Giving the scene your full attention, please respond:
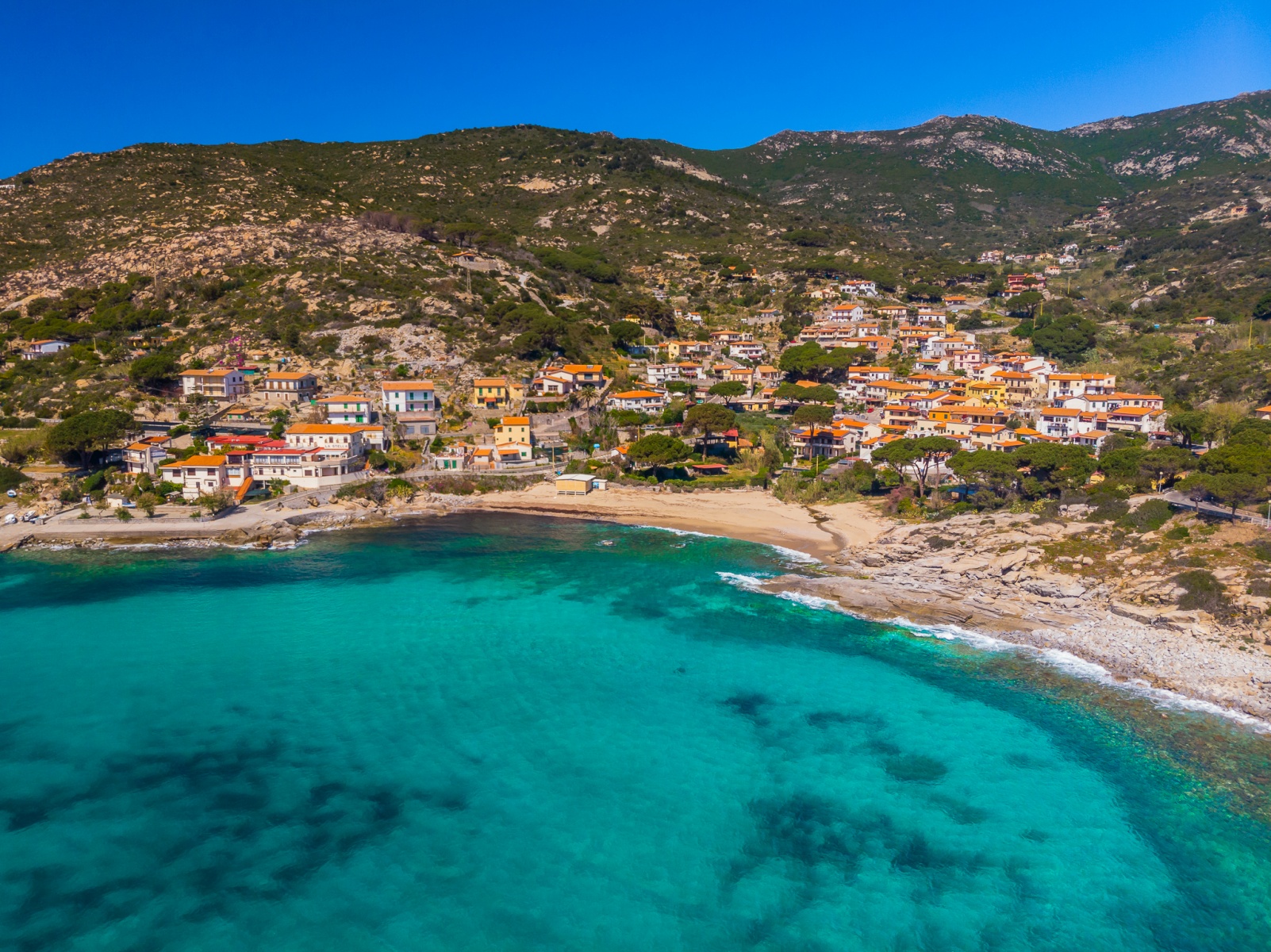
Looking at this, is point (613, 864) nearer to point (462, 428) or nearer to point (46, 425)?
point (462, 428)

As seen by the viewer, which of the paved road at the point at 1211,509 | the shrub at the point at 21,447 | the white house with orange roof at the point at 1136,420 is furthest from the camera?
the white house with orange roof at the point at 1136,420

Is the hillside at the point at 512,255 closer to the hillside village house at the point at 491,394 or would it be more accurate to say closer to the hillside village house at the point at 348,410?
the hillside village house at the point at 491,394

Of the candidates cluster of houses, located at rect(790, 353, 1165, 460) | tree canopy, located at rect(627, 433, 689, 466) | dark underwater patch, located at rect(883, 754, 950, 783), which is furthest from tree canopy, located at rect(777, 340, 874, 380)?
dark underwater patch, located at rect(883, 754, 950, 783)

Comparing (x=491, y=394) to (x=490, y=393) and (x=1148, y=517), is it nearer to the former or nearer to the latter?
(x=490, y=393)

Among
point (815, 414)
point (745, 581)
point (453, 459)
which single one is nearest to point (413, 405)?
point (453, 459)

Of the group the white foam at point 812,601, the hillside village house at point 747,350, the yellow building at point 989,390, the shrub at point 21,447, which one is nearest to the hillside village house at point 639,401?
the hillside village house at point 747,350

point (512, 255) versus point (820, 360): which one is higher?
point (512, 255)
